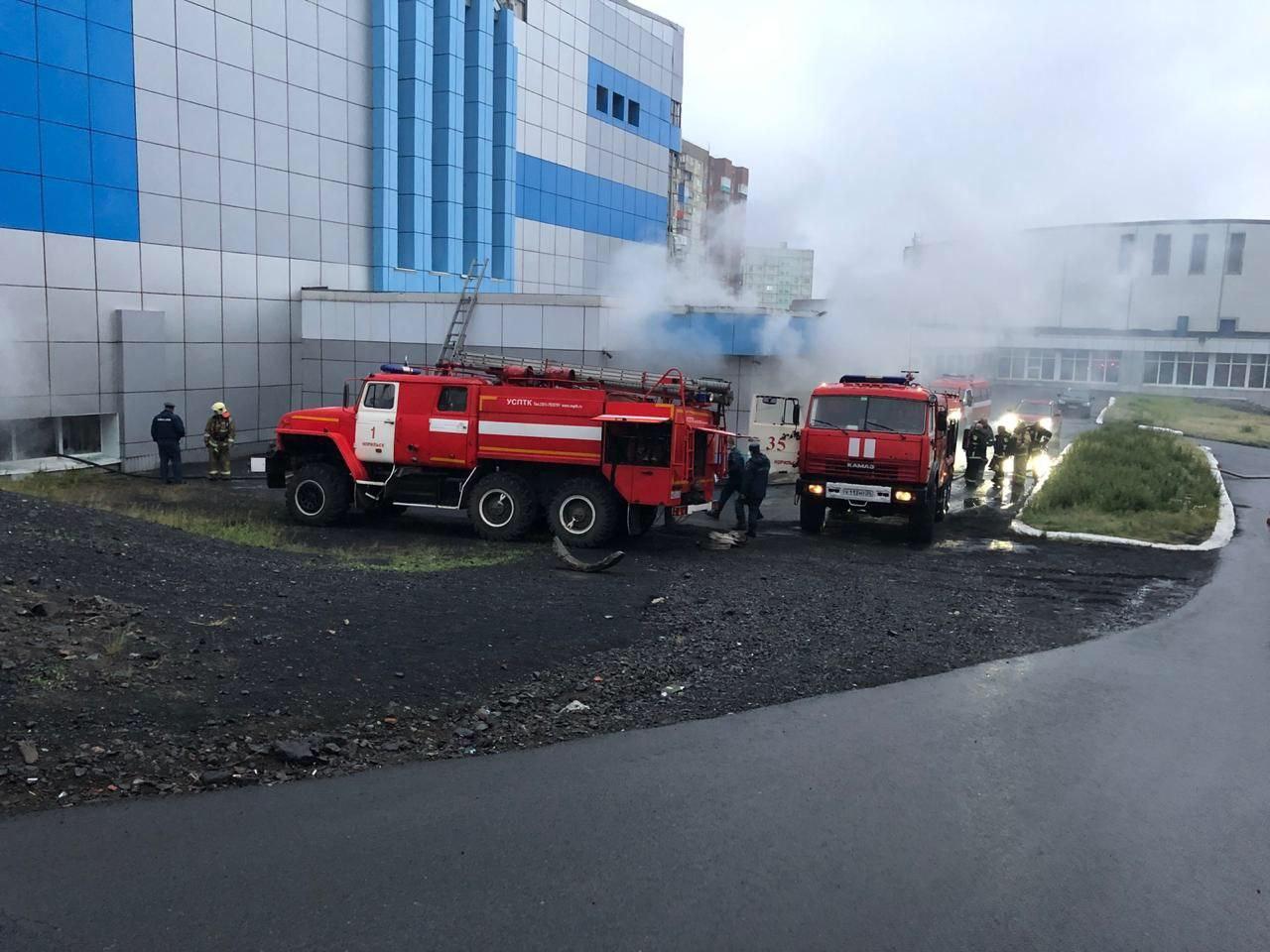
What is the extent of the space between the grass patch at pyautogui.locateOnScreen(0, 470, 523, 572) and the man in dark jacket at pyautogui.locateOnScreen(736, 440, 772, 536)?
400cm

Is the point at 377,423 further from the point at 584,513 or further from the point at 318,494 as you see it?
the point at 584,513

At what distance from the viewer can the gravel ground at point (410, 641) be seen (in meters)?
6.31

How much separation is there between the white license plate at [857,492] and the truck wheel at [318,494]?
7.53 m

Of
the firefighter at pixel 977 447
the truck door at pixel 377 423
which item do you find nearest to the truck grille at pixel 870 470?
the truck door at pixel 377 423

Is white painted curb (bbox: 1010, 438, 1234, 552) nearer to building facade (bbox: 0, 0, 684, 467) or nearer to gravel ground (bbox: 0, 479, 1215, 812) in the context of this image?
gravel ground (bbox: 0, 479, 1215, 812)

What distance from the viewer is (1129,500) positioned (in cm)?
1756

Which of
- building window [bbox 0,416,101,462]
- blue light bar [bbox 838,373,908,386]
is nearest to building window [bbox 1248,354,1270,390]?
blue light bar [bbox 838,373,908,386]

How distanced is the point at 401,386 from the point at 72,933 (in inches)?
442

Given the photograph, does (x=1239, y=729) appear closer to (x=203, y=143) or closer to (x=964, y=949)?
(x=964, y=949)

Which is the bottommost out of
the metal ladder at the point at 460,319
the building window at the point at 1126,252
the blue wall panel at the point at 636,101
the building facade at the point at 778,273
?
the metal ladder at the point at 460,319

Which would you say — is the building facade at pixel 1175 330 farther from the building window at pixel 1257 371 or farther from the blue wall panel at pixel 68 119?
the blue wall panel at pixel 68 119

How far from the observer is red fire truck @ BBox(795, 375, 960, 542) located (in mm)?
15094

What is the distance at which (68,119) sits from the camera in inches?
774

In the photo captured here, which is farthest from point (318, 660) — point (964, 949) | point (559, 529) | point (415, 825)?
point (559, 529)
